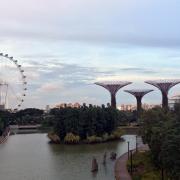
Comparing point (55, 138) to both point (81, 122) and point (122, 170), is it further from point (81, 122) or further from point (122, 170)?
point (122, 170)

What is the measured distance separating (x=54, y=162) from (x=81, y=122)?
62.5 feet

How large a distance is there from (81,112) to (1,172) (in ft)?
80.0

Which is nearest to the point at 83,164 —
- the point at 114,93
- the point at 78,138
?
the point at 78,138

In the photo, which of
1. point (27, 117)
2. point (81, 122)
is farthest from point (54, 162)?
point (27, 117)

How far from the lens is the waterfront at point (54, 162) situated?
2869 centimetres

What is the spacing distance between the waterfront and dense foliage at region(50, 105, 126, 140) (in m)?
4.23

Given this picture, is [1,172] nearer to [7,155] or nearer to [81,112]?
[7,155]

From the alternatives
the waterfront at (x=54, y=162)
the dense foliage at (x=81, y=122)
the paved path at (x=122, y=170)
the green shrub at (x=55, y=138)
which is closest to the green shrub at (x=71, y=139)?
the dense foliage at (x=81, y=122)

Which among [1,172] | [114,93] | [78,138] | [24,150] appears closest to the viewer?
[1,172]

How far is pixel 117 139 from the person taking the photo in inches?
2201

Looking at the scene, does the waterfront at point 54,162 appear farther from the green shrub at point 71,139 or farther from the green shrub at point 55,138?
the green shrub at point 55,138

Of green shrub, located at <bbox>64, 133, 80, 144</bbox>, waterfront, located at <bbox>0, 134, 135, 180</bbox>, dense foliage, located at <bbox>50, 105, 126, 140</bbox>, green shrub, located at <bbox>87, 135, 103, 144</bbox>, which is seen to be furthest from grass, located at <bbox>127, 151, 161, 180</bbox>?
dense foliage, located at <bbox>50, 105, 126, 140</bbox>

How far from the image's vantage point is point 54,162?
115 feet

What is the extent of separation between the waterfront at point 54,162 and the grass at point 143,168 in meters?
1.52
